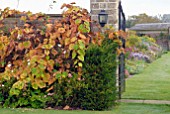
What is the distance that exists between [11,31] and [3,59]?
1.84 feet

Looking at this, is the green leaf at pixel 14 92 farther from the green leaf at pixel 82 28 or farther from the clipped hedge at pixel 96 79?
the green leaf at pixel 82 28

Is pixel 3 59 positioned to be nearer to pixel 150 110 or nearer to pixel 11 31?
pixel 11 31

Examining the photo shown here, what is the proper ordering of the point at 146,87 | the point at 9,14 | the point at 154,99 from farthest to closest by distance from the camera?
the point at 146,87
the point at 154,99
the point at 9,14

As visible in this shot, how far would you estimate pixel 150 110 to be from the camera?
7.72 metres

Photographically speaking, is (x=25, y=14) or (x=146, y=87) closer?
(x=25, y=14)

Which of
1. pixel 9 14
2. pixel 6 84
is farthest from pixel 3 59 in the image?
pixel 9 14

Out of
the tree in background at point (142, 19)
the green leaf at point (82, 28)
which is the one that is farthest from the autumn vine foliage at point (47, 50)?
the tree in background at point (142, 19)

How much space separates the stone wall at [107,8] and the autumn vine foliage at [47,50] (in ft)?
2.36

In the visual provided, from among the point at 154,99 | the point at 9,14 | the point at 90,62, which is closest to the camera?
the point at 90,62

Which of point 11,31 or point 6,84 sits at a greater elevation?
point 11,31

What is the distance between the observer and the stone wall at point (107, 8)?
8727mm

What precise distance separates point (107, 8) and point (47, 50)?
1.89 metres

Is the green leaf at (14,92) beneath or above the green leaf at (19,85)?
beneath

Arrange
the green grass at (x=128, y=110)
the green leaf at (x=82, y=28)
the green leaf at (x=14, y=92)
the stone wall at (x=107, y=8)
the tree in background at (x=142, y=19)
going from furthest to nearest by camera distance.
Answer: the tree in background at (x=142, y=19)
the stone wall at (x=107, y=8)
the green leaf at (x=82, y=28)
the green leaf at (x=14, y=92)
the green grass at (x=128, y=110)
